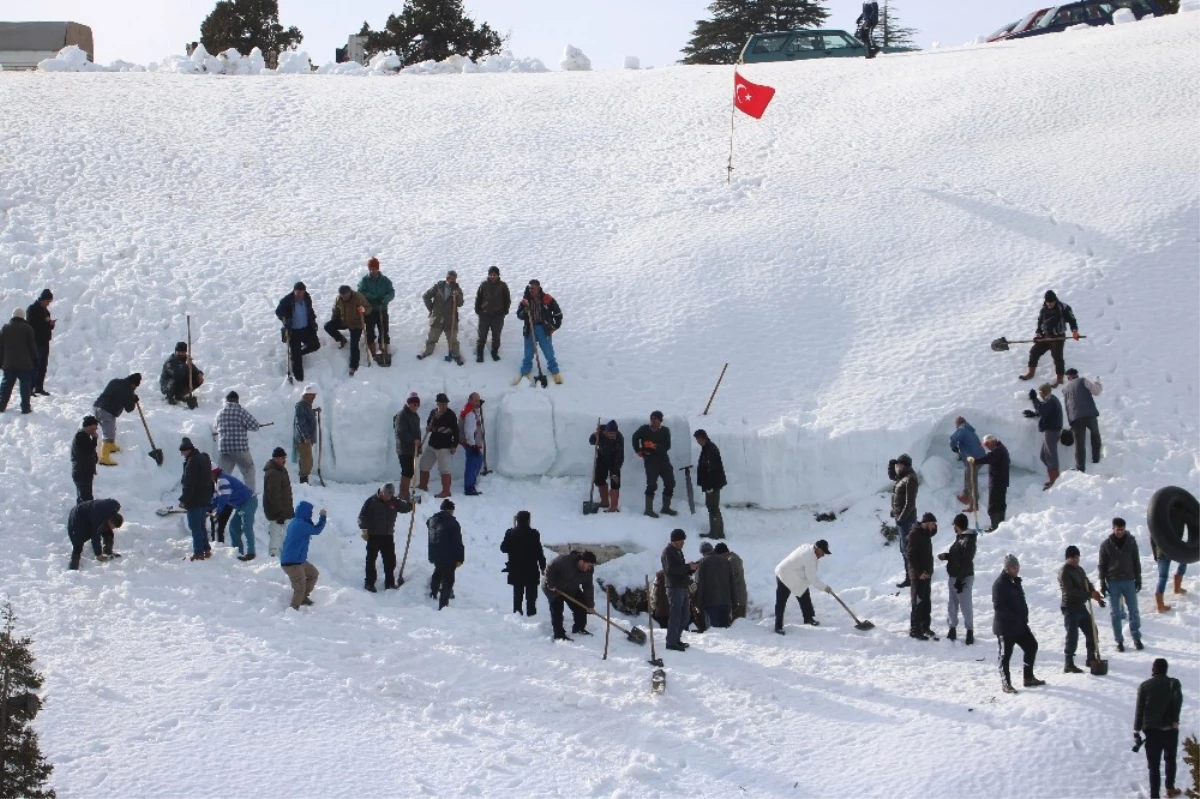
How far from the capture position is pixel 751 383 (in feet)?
66.3

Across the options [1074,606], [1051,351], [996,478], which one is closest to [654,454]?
[996,478]

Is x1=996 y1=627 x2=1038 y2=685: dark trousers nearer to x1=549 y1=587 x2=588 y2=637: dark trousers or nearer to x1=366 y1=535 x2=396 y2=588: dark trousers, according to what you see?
x1=549 y1=587 x2=588 y2=637: dark trousers

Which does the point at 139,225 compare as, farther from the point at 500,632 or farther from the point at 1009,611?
the point at 1009,611

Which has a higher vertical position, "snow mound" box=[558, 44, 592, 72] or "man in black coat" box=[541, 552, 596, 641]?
"snow mound" box=[558, 44, 592, 72]

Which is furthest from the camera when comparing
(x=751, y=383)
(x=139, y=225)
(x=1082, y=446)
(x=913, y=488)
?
(x=139, y=225)

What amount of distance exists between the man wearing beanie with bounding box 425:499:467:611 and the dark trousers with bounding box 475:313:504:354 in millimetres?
4873

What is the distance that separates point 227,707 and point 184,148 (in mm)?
16670

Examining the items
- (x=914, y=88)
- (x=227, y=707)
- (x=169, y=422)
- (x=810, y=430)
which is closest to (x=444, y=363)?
(x=169, y=422)

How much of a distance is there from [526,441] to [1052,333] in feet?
23.6

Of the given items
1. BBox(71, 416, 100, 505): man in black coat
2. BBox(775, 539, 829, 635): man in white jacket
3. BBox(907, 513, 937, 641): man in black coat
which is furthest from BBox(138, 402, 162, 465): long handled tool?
BBox(907, 513, 937, 641): man in black coat

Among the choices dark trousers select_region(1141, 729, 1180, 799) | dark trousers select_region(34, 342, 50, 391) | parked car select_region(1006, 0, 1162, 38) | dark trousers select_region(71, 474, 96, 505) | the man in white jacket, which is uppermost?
parked car select_region(1006, 0, 1162, 38)

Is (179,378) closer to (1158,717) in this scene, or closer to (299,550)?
(299,550)

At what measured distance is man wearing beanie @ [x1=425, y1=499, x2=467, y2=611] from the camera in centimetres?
1591

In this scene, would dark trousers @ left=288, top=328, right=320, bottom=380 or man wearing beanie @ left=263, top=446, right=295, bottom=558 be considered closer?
man wearing beanie @ left=263, top=446, right=295, bottom=558
